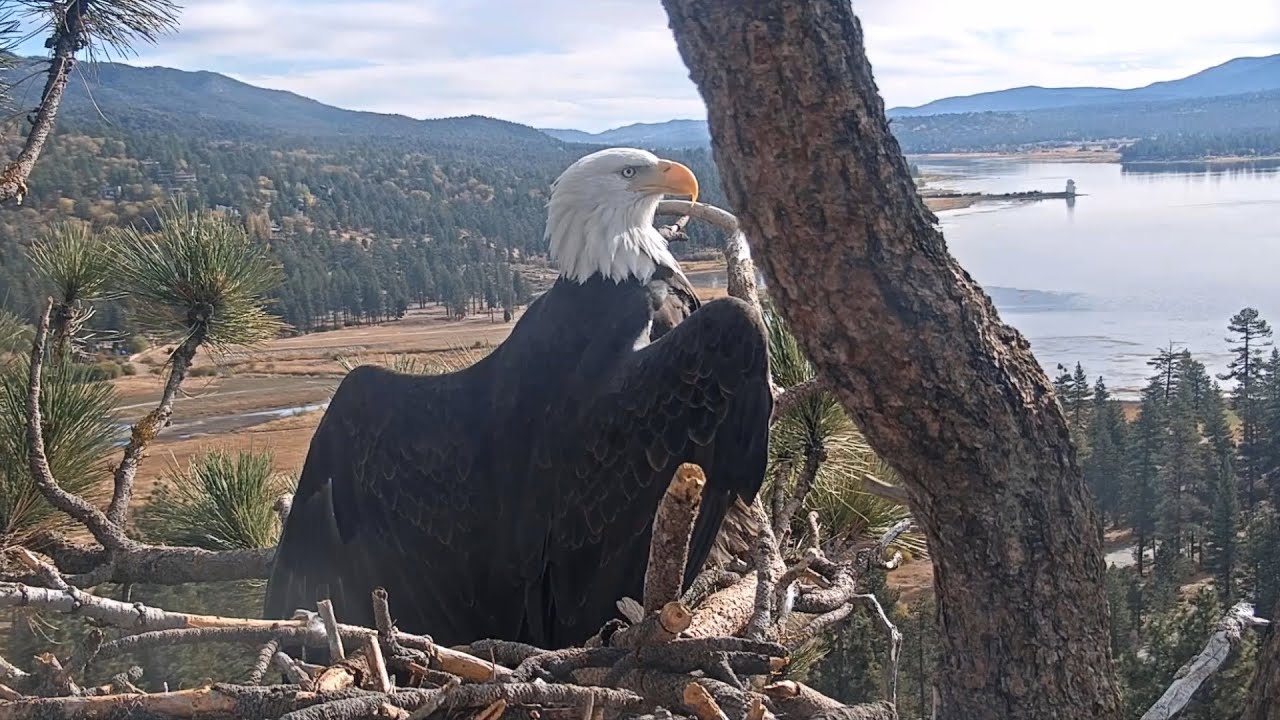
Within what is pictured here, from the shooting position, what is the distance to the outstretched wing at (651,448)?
284 cm

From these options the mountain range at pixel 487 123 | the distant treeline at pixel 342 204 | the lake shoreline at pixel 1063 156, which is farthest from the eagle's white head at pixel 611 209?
the lake shoreline at pixel 1063 156

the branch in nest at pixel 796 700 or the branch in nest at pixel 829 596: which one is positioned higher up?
the branch in nest at pixel 796 700

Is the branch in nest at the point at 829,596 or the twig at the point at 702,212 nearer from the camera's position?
the branch in nest at the point at 829,596

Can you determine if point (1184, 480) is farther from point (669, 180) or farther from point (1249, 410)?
point (669, 180)

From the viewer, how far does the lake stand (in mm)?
22156

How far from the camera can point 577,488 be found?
3.04 m

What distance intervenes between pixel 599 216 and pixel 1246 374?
12985 millimetres

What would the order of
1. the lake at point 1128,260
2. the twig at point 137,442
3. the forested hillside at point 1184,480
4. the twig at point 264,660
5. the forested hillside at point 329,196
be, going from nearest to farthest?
the twig at point 264,660, the twig at point 137,442, the forested hillside at point 1184,480, the lake at point 1128,260, the forested hillside at point 329,196

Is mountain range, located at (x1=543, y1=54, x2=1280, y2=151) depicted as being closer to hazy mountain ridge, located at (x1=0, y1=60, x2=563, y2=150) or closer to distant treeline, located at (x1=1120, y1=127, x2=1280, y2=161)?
hazy mountain ridge, located at (x1=0, y1=60, x2=563, y2=150)

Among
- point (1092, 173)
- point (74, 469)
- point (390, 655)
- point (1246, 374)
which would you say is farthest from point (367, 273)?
point (1092, 173)

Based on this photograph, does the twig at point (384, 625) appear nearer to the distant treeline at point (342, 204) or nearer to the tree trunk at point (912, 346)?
the tree trunk at point (912, 346)

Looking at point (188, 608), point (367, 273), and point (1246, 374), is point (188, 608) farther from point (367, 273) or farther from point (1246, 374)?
point (367, 273)

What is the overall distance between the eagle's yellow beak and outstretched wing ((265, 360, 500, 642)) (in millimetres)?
1005

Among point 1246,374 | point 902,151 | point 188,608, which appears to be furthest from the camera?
point 1246,374
